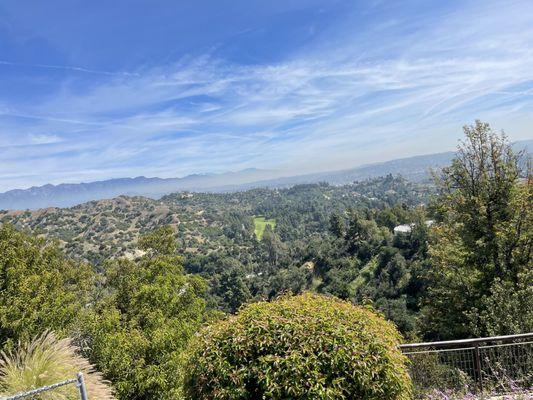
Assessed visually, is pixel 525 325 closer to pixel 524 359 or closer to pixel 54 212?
pixel 524 359

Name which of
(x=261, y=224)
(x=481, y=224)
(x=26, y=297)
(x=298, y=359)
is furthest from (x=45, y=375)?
(x=261, y=224)

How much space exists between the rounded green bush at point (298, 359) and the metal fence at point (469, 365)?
1911mm

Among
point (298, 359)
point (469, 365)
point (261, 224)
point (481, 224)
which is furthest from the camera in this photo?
point (261, 224)

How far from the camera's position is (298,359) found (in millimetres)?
3078

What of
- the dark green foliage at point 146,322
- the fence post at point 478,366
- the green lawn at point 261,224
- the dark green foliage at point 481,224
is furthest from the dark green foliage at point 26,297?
the green lawn at point 261,224

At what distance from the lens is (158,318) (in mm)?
12250

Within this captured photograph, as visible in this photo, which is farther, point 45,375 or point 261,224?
point 261,224

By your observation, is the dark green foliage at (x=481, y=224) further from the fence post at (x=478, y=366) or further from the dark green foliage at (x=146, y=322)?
the dark green foliage at (x=146, y=322)

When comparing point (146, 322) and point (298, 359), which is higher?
point (298, 359)

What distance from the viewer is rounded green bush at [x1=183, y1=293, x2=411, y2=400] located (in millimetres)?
3049

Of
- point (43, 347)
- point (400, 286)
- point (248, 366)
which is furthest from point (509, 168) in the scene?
point (400, 286)

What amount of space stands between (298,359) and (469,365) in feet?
11.4

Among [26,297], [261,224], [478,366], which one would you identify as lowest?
[261,224]

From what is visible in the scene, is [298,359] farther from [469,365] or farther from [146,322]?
[146,322]
